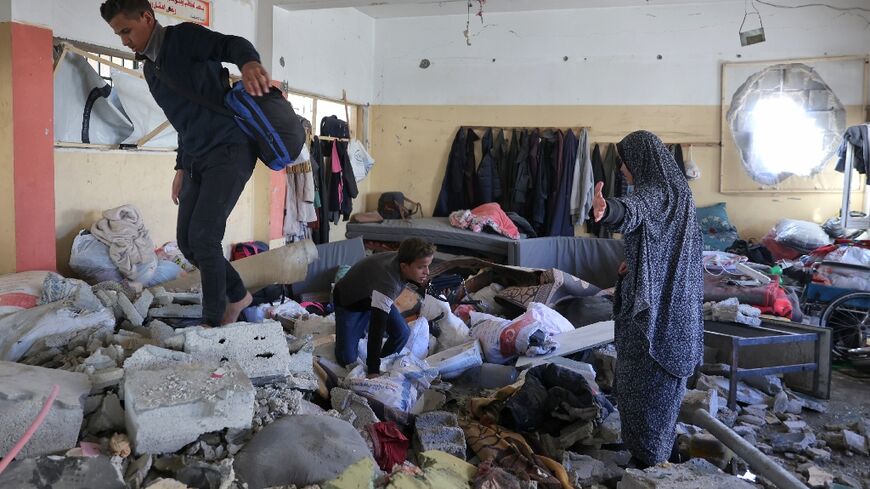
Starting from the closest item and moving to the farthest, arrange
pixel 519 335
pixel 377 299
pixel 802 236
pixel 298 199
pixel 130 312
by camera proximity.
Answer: pixel 130 312 → pixel 377 299 → pixel 519 335 → pixel 298 199 → pixel 802 236

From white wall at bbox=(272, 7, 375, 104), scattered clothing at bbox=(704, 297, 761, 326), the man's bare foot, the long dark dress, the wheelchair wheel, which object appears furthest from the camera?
white wall at bbox=(272, 7, 375, 104)

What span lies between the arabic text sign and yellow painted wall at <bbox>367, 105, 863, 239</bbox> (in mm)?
3627

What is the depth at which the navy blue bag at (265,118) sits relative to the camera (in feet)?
9.26

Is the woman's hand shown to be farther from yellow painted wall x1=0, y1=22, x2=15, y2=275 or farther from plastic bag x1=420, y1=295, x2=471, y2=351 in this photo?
yellow painted wall x1=0, y1=22, x2=15, y2=275

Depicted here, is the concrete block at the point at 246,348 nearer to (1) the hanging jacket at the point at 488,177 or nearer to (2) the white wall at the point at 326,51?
(2) the white wall at the point at 326,51

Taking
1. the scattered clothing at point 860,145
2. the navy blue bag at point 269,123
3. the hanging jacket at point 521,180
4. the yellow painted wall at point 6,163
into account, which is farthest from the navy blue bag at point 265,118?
the scattered clothing at point 860,145

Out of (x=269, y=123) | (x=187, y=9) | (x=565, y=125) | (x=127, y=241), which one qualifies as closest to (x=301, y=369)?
(x=269, y=123)

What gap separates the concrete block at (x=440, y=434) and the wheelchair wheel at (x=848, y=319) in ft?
11.2

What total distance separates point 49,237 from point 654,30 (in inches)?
262

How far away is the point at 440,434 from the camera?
3.06 metres

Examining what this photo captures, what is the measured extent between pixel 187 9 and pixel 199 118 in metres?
3.22

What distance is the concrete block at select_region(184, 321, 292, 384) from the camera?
2.75 meters

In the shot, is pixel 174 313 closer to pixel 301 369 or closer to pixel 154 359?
pixel 301 369

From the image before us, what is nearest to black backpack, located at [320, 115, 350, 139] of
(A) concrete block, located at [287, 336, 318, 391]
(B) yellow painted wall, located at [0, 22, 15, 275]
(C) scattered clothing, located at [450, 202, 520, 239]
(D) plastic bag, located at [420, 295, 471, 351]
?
(C) scattered clothing, located at [450, 202, 520, 239]
